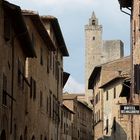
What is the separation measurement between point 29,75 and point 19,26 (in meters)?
8.39

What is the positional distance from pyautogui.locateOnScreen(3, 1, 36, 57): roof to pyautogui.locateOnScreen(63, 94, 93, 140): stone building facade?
72083 mm

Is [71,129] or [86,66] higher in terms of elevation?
[86,66]

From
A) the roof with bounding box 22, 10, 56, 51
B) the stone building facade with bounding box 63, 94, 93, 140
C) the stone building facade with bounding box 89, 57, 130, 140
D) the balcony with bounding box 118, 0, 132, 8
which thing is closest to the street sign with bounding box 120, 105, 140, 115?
the balcony with bounding box 118, 0, 132, 8

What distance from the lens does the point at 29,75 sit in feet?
123

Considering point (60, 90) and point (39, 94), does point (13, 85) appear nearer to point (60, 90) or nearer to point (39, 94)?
point (39, 94)

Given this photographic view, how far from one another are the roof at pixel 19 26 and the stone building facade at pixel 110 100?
2764 centimetres

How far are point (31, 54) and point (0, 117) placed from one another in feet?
29.4

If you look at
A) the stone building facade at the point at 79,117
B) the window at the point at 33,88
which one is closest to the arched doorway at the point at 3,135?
the window at the point at 33,88

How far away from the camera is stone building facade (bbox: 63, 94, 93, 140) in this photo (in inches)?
4205

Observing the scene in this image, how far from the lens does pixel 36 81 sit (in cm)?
4056

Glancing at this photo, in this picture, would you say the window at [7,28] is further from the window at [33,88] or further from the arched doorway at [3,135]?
the window at [33,88]

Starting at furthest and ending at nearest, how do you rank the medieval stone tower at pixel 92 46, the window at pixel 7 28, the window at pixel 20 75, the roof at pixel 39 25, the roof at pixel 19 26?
1. the medieval stone tower at pixel 92 46
2. the roof at pixel 39 25
3. the window at pixel 20 75
4. the window at pixel 7 28
5. the roof at pixel 19 26

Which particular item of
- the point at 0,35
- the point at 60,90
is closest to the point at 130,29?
the point at 0,35

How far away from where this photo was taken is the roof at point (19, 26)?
26.6 m
